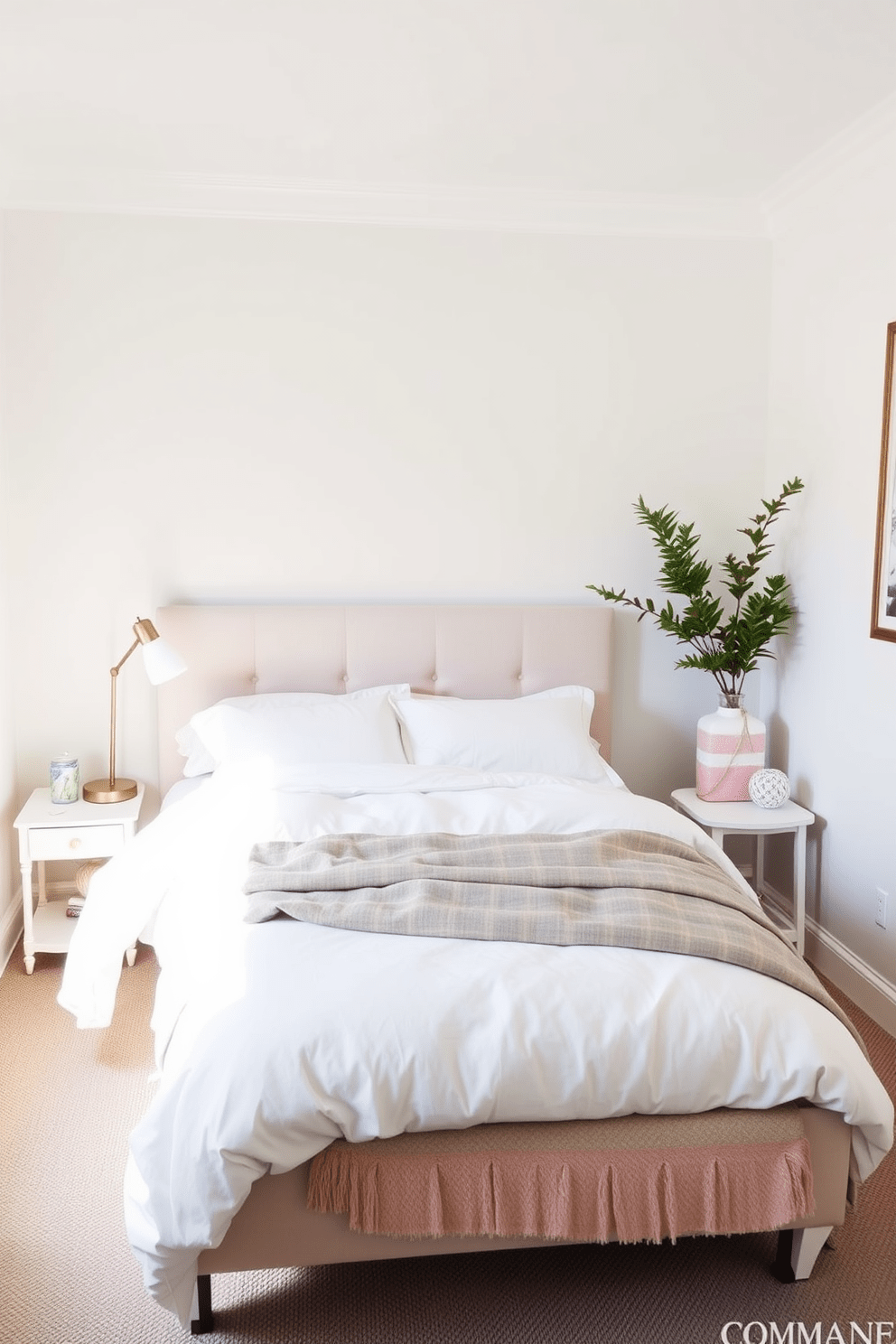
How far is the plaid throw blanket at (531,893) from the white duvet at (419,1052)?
4 cm

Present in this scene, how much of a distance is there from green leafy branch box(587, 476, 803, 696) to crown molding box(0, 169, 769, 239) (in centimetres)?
102

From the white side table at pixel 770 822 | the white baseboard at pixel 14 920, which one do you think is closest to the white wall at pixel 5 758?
the white baseboard at pixel 14 920

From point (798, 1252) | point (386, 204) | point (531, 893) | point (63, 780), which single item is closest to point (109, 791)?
point (63, 780)

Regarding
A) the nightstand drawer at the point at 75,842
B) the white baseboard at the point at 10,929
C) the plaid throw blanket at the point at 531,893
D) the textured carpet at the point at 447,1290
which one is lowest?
the textured carpet at the point at 447,1290

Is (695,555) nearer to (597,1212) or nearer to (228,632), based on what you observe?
(228,632)

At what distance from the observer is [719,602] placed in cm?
362

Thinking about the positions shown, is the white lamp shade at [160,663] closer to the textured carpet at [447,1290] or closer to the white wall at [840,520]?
the textured carpet at [447,1290]

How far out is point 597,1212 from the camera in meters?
1.79

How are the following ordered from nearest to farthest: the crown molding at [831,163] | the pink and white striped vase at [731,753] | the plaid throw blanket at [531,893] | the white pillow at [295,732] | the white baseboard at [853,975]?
the plaid throw blanket at [531,893] < the crown molding at [831,163] < the white baseboard at [853,975] < the white pillow at [295,732] < the pink and white striped vase at [731,753]

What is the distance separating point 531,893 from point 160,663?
1.58m

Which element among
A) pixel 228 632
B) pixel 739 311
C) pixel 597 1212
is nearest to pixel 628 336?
pixel 739 311

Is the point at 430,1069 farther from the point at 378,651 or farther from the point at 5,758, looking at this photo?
the point at 5,758

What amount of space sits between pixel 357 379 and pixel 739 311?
147 centimetres

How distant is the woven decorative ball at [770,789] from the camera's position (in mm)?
3422
